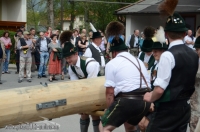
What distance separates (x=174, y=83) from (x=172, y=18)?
29.8 inches

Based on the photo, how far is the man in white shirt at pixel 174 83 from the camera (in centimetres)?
446

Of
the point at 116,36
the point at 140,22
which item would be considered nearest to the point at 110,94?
the point at 116,36

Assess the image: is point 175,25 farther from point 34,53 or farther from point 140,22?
point 140,22

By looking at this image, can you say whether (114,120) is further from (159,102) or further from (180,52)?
(180,52)

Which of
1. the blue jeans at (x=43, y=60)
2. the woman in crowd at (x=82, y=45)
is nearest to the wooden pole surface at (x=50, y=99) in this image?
the blue jeans at (x=43, y=60)

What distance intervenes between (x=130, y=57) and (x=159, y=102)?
914mm

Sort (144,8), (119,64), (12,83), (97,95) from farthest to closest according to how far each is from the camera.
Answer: (144,8), (12,83), (97,95), (119,64)

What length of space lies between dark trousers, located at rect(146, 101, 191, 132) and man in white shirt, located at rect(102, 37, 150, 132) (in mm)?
491

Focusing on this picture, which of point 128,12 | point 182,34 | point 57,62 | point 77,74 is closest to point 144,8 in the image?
point 128,12

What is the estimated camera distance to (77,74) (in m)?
6.59

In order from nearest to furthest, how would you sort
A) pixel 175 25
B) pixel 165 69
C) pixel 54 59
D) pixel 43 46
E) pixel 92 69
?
pixel 165 69 < pixel 175 25 < pixel 92 69 < pixel 54 59 < pixel 43 46

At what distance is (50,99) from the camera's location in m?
5.43

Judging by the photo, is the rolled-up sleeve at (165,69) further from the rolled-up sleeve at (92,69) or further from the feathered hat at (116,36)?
the rolled-up sleeve at (92,69)

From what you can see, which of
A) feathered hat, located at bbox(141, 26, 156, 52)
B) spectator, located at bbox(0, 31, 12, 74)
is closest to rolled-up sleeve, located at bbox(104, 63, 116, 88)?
feathered hat, located at bbox(141, 26, 156, 52)
